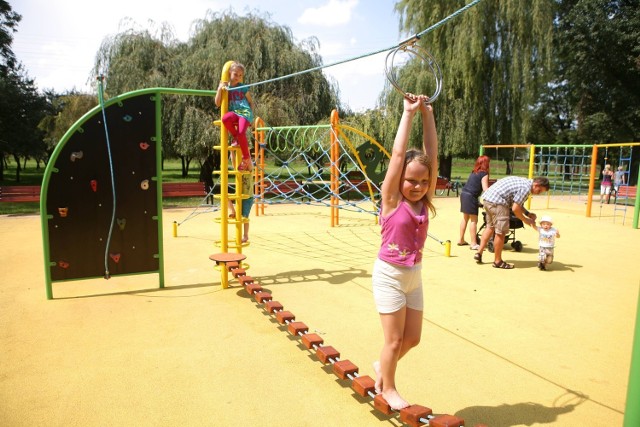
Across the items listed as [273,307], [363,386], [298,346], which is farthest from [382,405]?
[273,307]

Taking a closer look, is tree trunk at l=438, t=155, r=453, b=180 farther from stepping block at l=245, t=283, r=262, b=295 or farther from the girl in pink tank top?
the girl in pink tank top

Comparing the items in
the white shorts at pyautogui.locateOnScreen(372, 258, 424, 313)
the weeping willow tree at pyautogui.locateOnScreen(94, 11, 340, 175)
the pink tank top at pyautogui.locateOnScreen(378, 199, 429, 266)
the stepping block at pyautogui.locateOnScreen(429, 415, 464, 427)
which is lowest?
the stepping block at pyautogui.locateOnScreen(429, 415, 464, 427)

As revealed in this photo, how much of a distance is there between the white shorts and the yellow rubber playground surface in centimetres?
74

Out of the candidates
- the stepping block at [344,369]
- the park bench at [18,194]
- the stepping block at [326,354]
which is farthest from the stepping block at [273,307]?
the park bench at [18,194]

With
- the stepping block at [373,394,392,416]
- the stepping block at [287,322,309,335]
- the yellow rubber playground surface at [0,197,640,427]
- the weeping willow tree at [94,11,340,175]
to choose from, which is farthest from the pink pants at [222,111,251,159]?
the weeping willow tree at [94,11,340,175]

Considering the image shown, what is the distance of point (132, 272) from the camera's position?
5148mm

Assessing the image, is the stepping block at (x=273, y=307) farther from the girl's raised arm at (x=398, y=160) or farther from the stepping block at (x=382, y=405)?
the girl's raised arm at (x=398, y=160)

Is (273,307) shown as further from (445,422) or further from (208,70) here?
(208,70)

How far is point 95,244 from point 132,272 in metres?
0.49

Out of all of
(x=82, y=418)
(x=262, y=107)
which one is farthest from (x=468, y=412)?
(x=262, y=107)

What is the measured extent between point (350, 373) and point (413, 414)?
0.65 metres

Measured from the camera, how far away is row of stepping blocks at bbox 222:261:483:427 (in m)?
2.50

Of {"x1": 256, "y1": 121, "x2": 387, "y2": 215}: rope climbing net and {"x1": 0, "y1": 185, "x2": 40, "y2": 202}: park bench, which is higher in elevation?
{"x1": 256, "y1": 121, "x2": 387, "y2": 215}: rope climbing net

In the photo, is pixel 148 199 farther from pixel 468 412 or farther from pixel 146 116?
pixel 468 412
